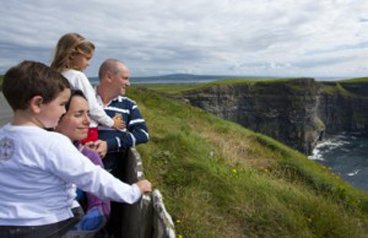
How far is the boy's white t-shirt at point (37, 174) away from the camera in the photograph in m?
2.70

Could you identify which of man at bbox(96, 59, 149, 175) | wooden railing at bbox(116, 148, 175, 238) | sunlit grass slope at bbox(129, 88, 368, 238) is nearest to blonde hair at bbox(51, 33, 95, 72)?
man at bbox(96, 59, 149, 175)

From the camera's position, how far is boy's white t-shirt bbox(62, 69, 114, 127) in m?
4.46

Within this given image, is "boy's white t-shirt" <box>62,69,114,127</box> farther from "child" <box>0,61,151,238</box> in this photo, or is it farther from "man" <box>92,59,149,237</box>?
"child" <box>0,61,151,238</box>

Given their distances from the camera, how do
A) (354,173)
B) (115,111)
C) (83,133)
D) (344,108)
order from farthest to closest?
(344,108), (354,173), (115,111), (83,133)

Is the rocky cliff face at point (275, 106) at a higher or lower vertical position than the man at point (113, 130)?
lower

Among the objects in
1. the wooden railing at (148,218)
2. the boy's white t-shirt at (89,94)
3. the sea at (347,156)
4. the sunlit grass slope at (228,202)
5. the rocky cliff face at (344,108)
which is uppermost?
the boy's white t-shirt at (89,94)

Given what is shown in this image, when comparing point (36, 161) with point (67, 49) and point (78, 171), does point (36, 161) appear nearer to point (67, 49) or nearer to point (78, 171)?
point (78, 171)

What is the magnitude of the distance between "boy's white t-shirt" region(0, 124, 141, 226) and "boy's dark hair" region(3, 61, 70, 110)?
8.5 inches

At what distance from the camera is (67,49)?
4520 millimetres

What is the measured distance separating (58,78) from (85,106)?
868mm

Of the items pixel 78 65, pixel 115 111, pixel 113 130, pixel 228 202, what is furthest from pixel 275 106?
pixel 78 65

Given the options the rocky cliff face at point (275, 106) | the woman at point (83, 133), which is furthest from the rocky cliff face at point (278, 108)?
the woman at point (83, 133)

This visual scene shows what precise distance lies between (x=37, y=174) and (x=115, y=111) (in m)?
2.33

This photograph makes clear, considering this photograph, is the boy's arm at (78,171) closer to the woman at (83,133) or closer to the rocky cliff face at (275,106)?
the woman at (83,133)
